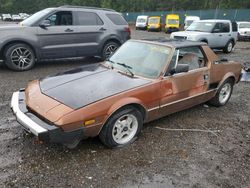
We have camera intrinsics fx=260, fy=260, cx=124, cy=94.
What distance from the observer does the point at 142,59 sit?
14.7 ft

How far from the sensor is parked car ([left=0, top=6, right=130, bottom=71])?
7512 millimetres

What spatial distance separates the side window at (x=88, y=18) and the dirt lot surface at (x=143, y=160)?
4.82 metres

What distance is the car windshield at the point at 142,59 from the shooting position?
167 inches

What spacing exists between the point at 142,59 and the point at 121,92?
3.51ft

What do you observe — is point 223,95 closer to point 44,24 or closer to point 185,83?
point 185,83

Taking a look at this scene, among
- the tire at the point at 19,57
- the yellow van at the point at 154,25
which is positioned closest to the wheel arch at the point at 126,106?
the tire at the point at 19,57

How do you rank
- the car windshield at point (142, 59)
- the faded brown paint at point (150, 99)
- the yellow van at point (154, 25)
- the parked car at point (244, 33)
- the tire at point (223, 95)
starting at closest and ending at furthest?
1. the faded brown paint at point (150, 99)
2. the car windshield at point (142, 59)
3. the tire at point (223, 95)
4. the parked car at point (244, 33)
5. the yellow van at point (154, 25)

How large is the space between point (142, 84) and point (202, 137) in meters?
1.40

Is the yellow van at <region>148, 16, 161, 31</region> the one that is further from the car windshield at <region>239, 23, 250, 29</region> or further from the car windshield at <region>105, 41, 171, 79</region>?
the car windshield at <region>105, 41, 171, 79</region>

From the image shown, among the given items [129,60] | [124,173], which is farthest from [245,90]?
[124,173]

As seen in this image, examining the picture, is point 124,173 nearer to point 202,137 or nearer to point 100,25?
point 202,137

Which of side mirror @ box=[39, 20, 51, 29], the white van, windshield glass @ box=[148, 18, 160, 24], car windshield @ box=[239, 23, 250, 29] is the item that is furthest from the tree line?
side mirror @ box=[39, 20, 51, 29]

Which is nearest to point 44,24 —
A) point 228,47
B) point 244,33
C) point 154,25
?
point 228,47

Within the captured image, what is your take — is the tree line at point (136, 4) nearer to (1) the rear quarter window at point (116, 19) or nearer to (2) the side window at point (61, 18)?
(1) the rear quarter window at point (116, 19)
